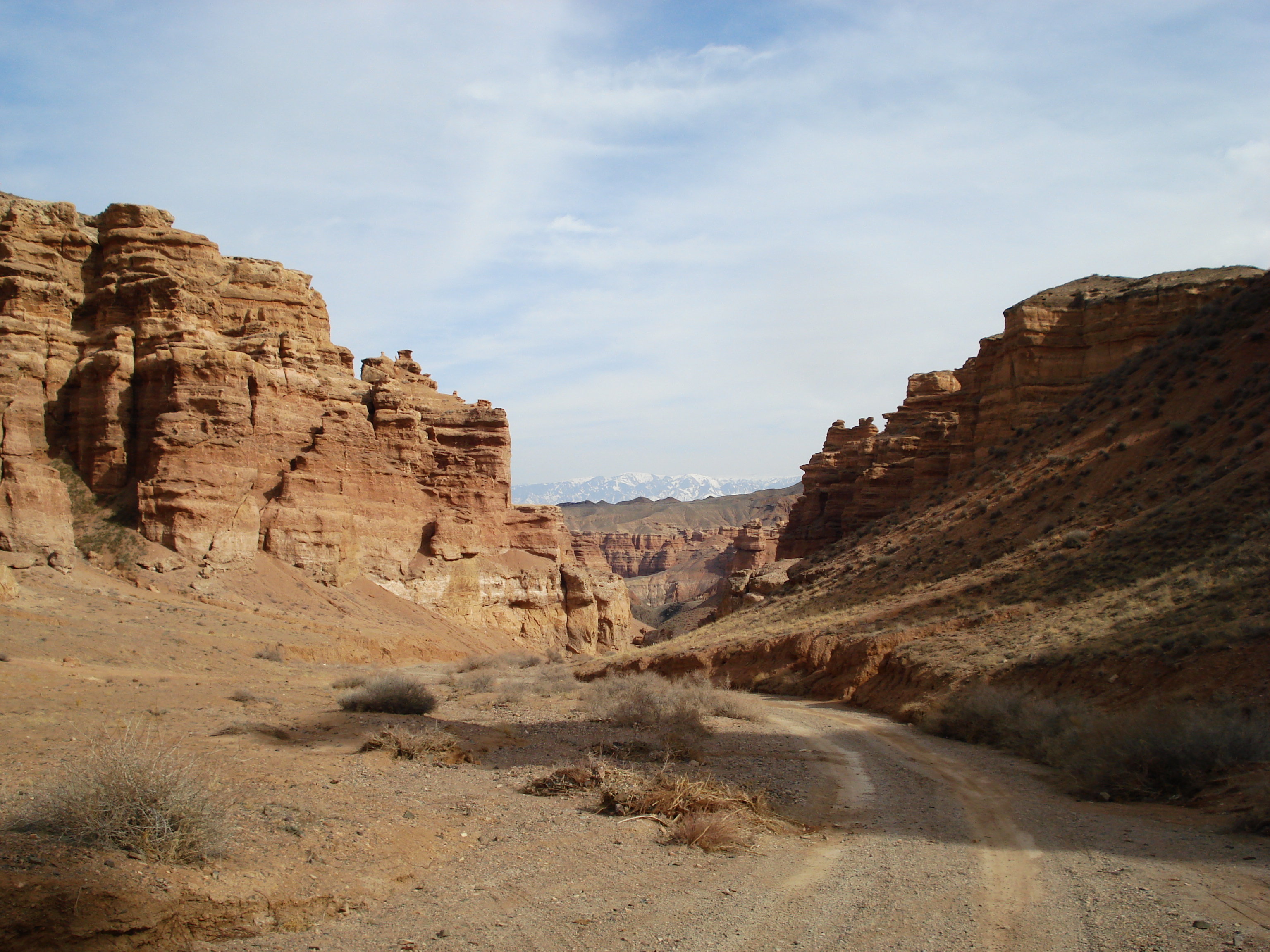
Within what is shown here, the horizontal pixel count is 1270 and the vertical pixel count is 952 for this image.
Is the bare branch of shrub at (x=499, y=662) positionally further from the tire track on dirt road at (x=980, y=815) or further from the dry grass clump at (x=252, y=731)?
the dry grass clump at (x=252, y=731)

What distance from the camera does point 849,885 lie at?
23.1ft

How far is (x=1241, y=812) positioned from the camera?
862 centimetres

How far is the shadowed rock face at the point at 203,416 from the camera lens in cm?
3738

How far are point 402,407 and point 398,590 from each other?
10.5 metres

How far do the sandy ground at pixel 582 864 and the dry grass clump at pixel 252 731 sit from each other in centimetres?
21

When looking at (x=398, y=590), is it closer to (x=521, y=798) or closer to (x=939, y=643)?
(x=939, y=643)

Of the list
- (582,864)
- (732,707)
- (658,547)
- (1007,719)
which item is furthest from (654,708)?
(658,547)

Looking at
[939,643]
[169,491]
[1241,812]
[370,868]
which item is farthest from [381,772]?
[169,491]

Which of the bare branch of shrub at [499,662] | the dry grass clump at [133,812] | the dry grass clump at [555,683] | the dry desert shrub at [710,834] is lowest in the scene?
the bare branch of shrub at [499,662]

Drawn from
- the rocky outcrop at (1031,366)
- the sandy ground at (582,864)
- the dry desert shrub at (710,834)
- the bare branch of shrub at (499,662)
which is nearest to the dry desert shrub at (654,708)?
the sandy ground at (582,864)

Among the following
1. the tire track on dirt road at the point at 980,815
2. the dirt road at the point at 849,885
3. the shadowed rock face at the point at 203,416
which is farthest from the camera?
the shadowed rock face at the point at 203,416

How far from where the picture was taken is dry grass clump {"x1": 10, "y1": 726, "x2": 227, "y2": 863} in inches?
232

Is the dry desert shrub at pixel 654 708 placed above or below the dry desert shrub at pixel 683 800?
below

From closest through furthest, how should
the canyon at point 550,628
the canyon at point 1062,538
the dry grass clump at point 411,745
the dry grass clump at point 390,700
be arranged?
1. the canyon at point 550,628
2. the dry grass clump at point 411,745
3. the canyon at point 1062,538
4. the dry grass clump at point 390,700
